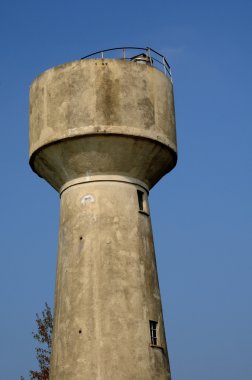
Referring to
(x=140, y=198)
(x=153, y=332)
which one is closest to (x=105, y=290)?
(x=153, y=332)

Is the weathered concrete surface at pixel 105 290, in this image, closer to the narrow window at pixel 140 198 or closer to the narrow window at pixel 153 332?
the narrow window at pixel 153 332

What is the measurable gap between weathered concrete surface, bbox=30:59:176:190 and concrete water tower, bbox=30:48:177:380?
0.08 ft

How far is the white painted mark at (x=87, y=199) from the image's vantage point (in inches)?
645

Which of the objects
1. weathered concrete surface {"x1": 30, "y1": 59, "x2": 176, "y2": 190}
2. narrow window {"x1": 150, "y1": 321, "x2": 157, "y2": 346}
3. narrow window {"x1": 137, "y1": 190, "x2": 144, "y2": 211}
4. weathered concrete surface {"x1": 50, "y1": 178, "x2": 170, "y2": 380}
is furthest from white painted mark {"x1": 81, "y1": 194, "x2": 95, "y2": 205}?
narrow window {"x1": 150, "y1": 321, "x2": 157, "y2": 346}

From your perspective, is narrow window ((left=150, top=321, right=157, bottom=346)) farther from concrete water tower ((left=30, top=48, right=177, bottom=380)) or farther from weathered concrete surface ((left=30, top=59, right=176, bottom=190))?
weathered concrete surface ((left=30, top=59, right=176, bottom=190))

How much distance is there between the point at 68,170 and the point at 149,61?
3.81m

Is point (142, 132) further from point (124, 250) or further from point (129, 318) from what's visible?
point (129, 318)

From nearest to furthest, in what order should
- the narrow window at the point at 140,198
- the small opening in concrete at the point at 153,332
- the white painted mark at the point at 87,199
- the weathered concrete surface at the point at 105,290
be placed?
the weathered concrete surface at the point at 105,290
the small opening in concrete at the point at 153,332
the white painted mark at the point at 87,199
the narrow window at the point at 140,198

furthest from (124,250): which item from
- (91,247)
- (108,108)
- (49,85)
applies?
(49,85)

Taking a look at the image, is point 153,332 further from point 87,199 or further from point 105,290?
point 87,199

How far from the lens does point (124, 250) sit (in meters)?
16.0

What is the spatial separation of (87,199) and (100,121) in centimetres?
191

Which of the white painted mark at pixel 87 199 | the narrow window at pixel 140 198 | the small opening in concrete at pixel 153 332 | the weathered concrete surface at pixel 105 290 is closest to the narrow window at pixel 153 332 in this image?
the small opening in concrete at pixel 153 332

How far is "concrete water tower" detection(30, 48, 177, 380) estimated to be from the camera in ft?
50.0
